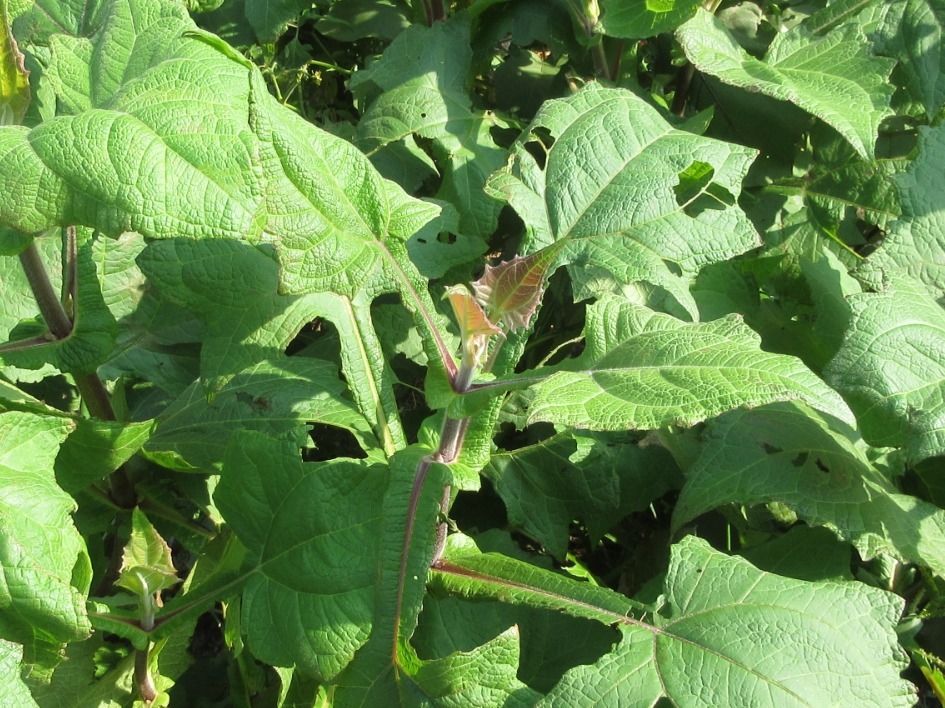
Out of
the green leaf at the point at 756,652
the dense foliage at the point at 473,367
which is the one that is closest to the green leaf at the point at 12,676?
the dense foliage at the point at 473,367

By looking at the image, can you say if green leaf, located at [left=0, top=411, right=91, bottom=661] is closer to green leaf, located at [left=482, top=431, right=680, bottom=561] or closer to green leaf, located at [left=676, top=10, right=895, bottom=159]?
green leaf, located at [left=482, top=431, right=680, bottom=561]

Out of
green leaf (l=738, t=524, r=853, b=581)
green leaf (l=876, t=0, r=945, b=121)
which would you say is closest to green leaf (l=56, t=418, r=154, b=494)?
green leaf (l=738, t=524, r=853, b=581)

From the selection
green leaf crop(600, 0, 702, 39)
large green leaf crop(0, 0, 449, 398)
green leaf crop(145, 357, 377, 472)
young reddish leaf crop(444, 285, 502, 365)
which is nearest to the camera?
large green leaf crop(0, 0, 449, 398)

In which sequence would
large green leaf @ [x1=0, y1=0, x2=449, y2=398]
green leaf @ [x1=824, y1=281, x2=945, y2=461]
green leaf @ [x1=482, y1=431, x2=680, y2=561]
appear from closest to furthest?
large green leaf @ [x1=0, y1=0, x2=449, y2=398] < green leaf @ [x1=824, y1=281, x2=945, y2=461] < green leaf @ [x1=482, y1=431, x2=680, y2=561]

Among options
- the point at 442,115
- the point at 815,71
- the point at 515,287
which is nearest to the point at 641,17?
the point at 815,71

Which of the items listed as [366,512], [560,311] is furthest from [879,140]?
[366,512]

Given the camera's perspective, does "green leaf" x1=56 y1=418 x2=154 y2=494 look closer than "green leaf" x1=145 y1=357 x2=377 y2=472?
Yes
